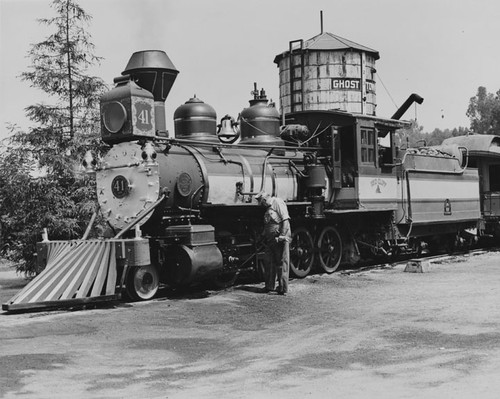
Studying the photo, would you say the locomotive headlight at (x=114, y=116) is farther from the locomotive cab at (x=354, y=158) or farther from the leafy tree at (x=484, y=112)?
the leafy tree at (x=484, y=112)

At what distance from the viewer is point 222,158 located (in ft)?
38.8

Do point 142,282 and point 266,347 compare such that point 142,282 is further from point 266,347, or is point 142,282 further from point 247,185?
point 266,347

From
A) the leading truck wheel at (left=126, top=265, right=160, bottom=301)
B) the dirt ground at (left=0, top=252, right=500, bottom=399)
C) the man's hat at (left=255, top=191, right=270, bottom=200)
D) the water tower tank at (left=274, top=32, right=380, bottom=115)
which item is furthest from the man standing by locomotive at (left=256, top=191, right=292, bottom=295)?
the water tower tank at (left=274, top=32, right=380, bottom=115)

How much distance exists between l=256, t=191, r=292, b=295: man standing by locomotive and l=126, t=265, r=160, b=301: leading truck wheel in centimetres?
190

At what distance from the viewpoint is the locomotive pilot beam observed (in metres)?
10.2

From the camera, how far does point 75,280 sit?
31.2ft

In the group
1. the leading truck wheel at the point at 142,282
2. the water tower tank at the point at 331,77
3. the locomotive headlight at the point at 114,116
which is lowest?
the leading truck wheel at the point at 142,282

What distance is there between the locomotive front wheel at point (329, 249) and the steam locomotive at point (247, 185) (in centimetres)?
3

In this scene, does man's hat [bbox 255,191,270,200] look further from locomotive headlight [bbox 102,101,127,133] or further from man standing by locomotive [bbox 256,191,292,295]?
locomotive headlight [bbox 102,101,127,133]

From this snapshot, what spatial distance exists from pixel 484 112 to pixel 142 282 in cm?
8023

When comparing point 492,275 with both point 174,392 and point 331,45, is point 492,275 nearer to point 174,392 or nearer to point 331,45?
point 174,392

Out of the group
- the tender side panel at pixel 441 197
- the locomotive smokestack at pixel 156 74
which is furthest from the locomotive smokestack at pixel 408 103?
the locomotive smokestack at pixel 156 74

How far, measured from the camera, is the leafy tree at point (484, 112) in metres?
73.3

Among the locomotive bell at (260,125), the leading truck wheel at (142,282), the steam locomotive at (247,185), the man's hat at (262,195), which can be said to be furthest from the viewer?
the locomotive bell at (260,125)
